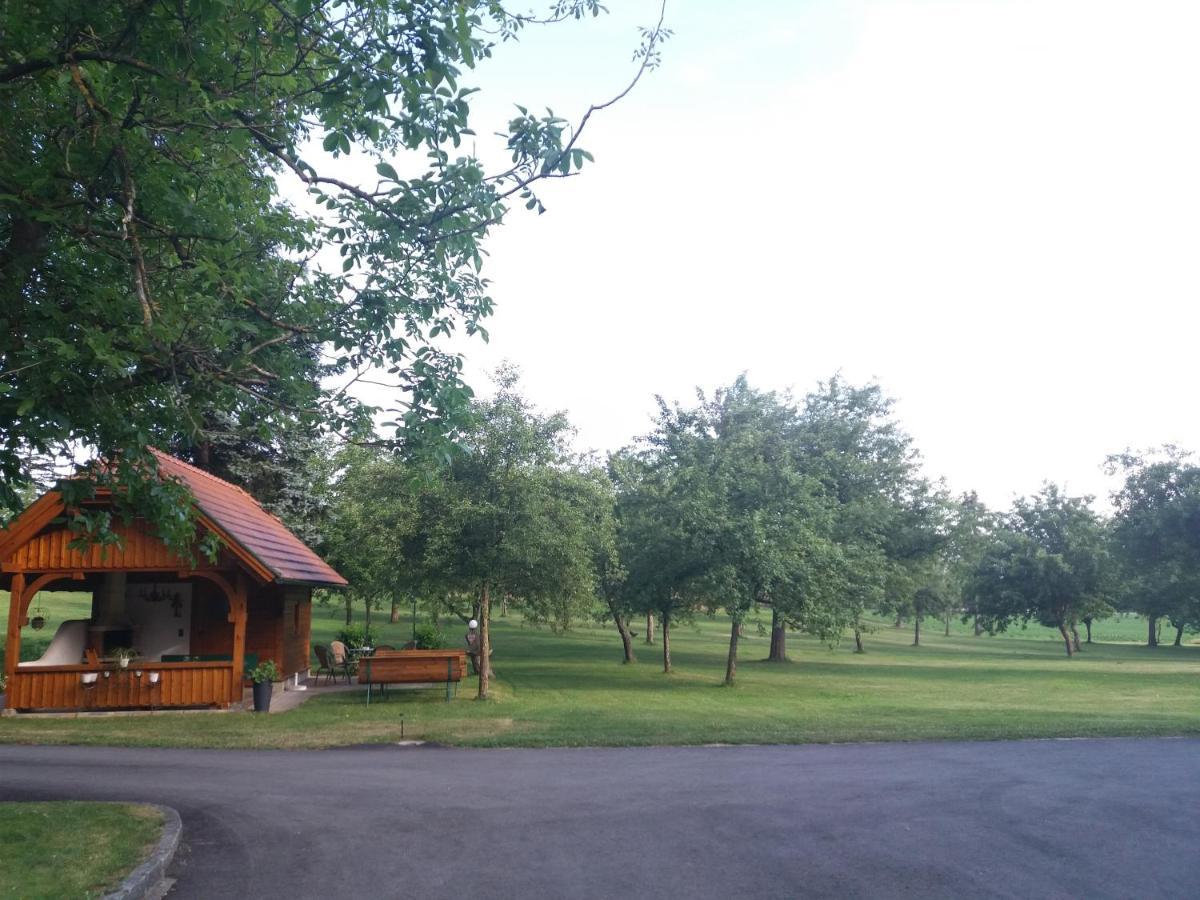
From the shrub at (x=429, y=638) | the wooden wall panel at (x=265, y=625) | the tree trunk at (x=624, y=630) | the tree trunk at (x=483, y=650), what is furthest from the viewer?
the tree trunk at (x=624, y=630)

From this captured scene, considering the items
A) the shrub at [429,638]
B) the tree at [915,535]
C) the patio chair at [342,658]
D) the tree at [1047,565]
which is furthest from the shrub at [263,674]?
the tree at [1047,565]

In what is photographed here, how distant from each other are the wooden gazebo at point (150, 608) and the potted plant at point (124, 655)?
0.10 m

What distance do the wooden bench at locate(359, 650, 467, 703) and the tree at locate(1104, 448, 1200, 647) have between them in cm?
2958

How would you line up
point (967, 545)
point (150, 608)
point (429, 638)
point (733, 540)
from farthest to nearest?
point (967, 545) < point (429, 638) < point (733, 540) < point (150, 608)

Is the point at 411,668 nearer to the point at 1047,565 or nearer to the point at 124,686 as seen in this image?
Result: the point at 124,686

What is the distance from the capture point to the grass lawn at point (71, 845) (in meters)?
6.81

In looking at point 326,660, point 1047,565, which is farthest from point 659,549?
point 1047,565

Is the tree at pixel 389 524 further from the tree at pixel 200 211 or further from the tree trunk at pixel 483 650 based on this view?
the tree at pixel 200 211

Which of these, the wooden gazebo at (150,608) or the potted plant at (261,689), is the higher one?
the wooden gazebo at (150,608)

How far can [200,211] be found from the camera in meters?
8.58

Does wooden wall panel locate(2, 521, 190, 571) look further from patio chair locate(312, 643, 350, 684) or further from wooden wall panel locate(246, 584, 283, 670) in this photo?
patio chair locate(312, 643, 350, 684)

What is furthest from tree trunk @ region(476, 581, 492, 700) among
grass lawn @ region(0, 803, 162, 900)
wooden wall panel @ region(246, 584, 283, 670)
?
grass lawn @ region(0, 803, 162, 900)

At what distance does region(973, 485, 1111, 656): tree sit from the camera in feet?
150

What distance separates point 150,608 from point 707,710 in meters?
12.9
